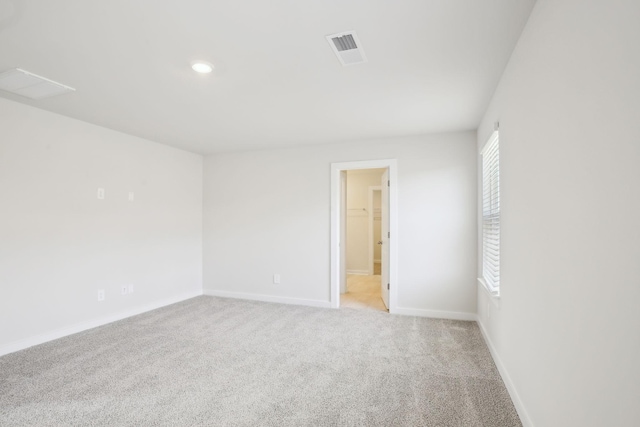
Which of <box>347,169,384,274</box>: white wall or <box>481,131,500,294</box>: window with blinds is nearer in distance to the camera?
<box>481,131,500,294</box>: window with blinds

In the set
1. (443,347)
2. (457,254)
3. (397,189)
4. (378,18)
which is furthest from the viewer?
(397,189)

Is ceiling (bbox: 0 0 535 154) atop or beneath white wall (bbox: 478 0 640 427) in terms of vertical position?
atop

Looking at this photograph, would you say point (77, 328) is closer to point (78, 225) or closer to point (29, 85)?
point (78, 225)

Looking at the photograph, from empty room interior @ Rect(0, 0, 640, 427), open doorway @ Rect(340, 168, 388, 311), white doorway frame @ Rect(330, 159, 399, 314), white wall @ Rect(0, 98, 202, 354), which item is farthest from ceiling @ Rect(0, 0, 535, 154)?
open doorway @ Rect(340, 168, 388, 311)

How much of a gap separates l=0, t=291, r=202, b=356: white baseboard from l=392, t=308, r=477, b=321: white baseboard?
3374 millimetres

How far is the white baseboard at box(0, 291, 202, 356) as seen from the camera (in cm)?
306

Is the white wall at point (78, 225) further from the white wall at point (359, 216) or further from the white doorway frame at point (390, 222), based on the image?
the white wall at point (359, 216)

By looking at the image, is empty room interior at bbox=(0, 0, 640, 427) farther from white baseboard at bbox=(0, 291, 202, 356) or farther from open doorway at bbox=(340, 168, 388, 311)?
open doorway at bbox=(340, 168, 388, 311)

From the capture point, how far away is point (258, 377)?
2.56 metres

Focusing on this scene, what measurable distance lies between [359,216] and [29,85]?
6215 millimetres

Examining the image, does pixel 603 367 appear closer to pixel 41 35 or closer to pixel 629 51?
pixel 629 51

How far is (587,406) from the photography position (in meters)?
1.17

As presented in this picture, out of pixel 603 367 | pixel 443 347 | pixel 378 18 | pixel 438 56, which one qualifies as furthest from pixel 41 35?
pixel 443 347

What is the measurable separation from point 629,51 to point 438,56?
1.45 m
